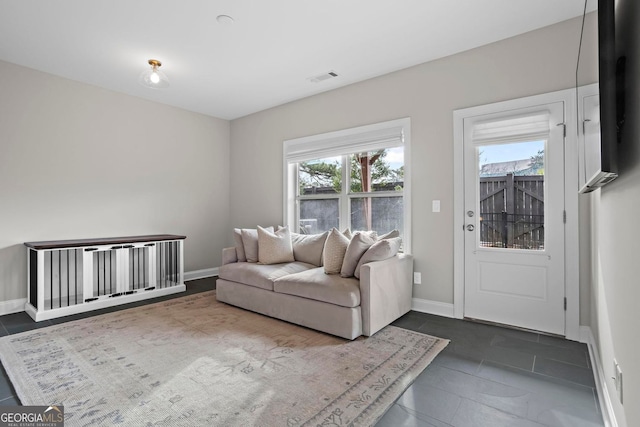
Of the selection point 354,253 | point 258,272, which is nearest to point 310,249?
point 258,272

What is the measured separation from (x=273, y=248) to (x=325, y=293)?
120 centimetres

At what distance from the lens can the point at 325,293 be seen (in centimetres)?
284

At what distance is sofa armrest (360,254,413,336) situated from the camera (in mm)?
2750

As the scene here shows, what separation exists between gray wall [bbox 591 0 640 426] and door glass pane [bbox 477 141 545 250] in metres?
1.13

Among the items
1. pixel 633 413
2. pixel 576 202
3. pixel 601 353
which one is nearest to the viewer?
pixel 633 413

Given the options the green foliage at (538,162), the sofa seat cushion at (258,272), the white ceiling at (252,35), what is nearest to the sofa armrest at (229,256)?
the sofa seat cushion at (258,272)

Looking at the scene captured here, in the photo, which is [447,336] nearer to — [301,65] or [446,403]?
[446,403]

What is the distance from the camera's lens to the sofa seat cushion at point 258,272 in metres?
3.36

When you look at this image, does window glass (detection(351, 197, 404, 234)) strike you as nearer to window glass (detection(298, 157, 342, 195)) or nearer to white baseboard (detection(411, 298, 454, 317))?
window glass (detection(298, 157, 342, 195))

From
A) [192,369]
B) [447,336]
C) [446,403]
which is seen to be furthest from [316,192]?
[446,403]

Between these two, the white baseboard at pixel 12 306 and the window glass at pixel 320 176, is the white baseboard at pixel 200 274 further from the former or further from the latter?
the window glass at pixel 320 176

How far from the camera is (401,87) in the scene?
364cm

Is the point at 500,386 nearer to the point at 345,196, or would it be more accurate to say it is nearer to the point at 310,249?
the point at 310,249

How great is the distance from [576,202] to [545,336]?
A: 1144mm
